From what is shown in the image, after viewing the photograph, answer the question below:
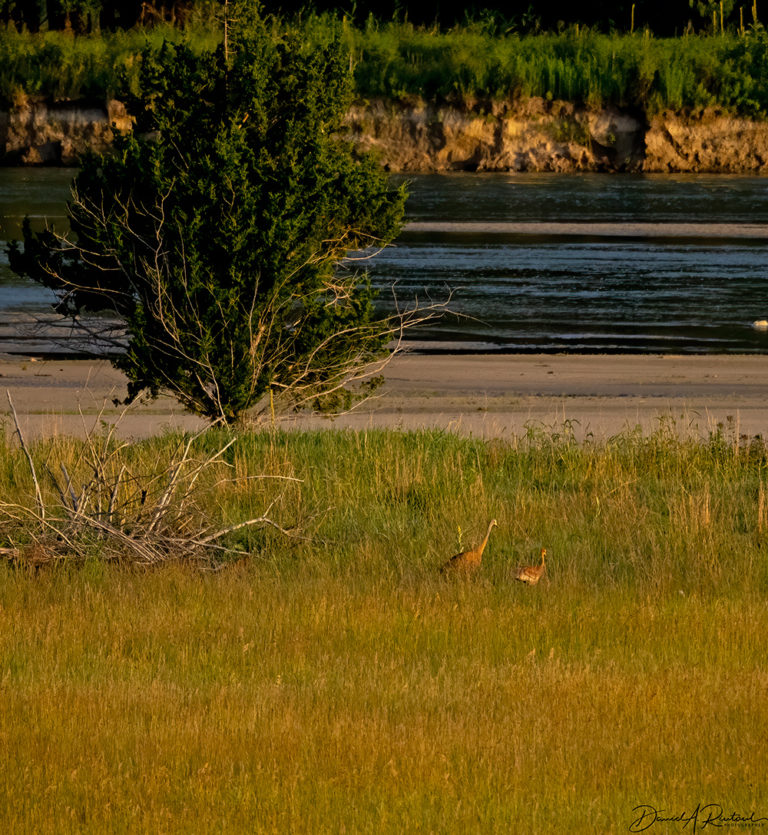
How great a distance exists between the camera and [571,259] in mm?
31656

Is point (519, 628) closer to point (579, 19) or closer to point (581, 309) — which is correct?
point (581, 309)

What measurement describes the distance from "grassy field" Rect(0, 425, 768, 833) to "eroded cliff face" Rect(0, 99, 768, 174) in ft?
135

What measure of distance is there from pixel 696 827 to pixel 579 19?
60.6 meters

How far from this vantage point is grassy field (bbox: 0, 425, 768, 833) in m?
5.70

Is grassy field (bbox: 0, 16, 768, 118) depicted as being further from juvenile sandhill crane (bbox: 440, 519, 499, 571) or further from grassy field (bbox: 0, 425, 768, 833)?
juvenile sandhill crane (bbox: 440, 519, 499, 571)

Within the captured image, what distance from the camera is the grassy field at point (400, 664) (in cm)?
570

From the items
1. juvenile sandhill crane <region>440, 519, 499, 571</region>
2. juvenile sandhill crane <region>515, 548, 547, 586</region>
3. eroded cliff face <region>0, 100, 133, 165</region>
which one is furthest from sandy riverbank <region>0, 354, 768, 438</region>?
eroded cliff face <region>0, 100, 133, 165</region>

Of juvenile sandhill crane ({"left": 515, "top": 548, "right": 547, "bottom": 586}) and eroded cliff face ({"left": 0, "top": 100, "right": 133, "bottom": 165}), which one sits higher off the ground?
juvenile sandhill crane ({"left": 515, "top": 548, "right": 547, "bottom": 586})

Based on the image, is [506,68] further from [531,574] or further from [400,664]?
[400,664]

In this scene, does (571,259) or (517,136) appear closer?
(571,259)

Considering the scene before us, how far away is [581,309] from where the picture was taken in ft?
81.6

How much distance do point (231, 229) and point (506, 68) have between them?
41536mm

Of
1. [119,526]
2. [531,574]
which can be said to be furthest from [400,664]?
[119,526]

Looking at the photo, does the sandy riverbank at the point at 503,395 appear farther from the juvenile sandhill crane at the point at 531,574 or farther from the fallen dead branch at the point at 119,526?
the juvenile sandhill crane at the point at 531,574
